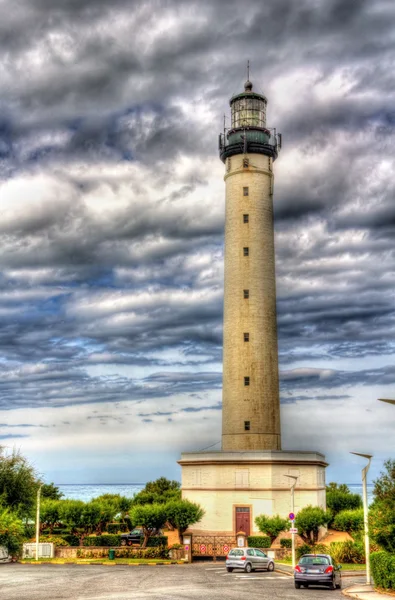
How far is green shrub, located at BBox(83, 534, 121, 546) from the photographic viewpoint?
167 ft

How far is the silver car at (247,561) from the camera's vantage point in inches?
1547

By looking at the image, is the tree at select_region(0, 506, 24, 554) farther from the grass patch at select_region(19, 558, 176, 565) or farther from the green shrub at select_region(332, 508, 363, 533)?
the green shrub at select_region(332, 508, 363, 533)

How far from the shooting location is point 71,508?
5384 cm

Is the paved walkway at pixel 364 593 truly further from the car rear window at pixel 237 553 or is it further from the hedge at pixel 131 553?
the hedge at pixel 131 553

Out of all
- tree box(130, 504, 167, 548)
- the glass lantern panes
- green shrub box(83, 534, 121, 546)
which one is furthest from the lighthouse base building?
the glass lantern panes

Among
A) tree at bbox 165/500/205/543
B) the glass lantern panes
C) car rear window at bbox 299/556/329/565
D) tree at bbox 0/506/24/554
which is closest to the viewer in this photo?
car rear window at bbox 299/556/329/565

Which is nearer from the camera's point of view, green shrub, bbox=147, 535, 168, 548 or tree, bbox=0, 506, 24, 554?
tree, bbox=0, 506, 24, 554

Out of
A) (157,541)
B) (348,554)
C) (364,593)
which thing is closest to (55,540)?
(157,541)

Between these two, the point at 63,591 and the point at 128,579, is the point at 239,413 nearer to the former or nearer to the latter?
the point at 128,579

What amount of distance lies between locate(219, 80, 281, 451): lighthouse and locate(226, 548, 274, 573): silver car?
13636 mm

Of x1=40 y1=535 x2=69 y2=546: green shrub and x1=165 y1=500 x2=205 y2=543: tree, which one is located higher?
x1=165 y1=500 x2=205 y2=543: tree

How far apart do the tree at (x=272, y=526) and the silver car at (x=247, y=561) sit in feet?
28.6

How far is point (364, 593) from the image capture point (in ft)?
93.0

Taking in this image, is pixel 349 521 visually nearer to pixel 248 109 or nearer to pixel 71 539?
pixel 71 539
